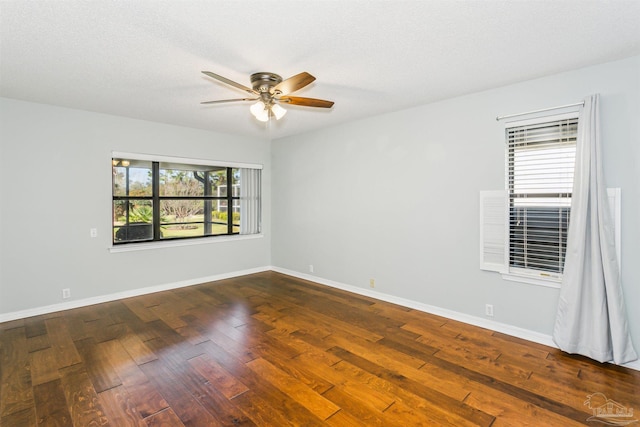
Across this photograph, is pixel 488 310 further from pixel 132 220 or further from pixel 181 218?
pixel 132 220

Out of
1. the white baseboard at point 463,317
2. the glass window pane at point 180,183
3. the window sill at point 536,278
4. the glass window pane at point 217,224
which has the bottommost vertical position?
the white baseboard at point 463,317

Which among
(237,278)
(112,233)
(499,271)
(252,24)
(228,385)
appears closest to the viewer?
(252,24)

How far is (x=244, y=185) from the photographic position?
5.85 meters

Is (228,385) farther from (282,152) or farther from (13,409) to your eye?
(282,152)

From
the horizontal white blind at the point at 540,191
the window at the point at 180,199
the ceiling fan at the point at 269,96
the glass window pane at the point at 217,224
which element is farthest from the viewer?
the glass window pane at the point at 217,224

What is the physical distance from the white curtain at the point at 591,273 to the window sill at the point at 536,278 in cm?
15

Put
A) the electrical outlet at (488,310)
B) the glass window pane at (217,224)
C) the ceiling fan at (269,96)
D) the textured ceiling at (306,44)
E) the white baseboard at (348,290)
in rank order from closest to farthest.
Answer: the textured ceiling at (306,44), the ceiling fan at (269,96), the white baseboard at (348,290), the electrical outlet at (488,310), the glass window pane at (217,224)

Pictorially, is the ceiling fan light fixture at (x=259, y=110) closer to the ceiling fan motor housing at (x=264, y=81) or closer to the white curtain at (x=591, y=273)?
the ceiling fan motor housing at (x=264, y=81)

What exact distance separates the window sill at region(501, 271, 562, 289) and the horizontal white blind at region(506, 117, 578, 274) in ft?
0.23

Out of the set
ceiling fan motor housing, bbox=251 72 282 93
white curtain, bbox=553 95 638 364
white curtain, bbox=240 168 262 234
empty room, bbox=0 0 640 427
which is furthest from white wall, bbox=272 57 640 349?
ceiling fan motor housing, bbox=251 72 282 93

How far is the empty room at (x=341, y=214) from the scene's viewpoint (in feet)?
7.02

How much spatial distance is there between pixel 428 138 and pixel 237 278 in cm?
394

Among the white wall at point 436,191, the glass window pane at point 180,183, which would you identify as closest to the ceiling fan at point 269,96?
the white wall at point 436,191

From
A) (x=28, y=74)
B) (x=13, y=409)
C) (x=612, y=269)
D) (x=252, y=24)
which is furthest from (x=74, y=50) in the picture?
(x=612, y=269)
